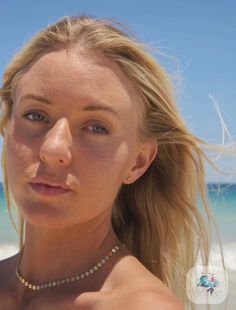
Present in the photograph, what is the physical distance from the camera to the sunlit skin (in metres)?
2.28

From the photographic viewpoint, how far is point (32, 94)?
93.9 inches

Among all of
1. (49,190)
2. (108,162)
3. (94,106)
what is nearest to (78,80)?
(94,106)

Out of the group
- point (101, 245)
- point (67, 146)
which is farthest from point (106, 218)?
point (67, 146)

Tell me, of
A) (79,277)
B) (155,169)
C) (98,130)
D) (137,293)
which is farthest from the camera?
(155,169)

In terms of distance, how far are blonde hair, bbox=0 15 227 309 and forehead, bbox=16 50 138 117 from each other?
65 mm

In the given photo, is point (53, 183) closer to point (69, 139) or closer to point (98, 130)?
point (69, 139)

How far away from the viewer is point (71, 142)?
2287mm

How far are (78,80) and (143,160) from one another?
56 centimetres

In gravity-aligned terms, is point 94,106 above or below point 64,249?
above

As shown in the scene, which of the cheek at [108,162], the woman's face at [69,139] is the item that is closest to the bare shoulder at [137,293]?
the woman's face at [69,139]

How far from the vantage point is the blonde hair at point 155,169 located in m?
2.55

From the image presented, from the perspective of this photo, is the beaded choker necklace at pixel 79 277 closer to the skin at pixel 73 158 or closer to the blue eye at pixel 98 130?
the skin at pixel 73 158

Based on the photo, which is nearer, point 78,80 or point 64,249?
point 78,80

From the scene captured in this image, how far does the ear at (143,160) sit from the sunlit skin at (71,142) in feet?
0.15
